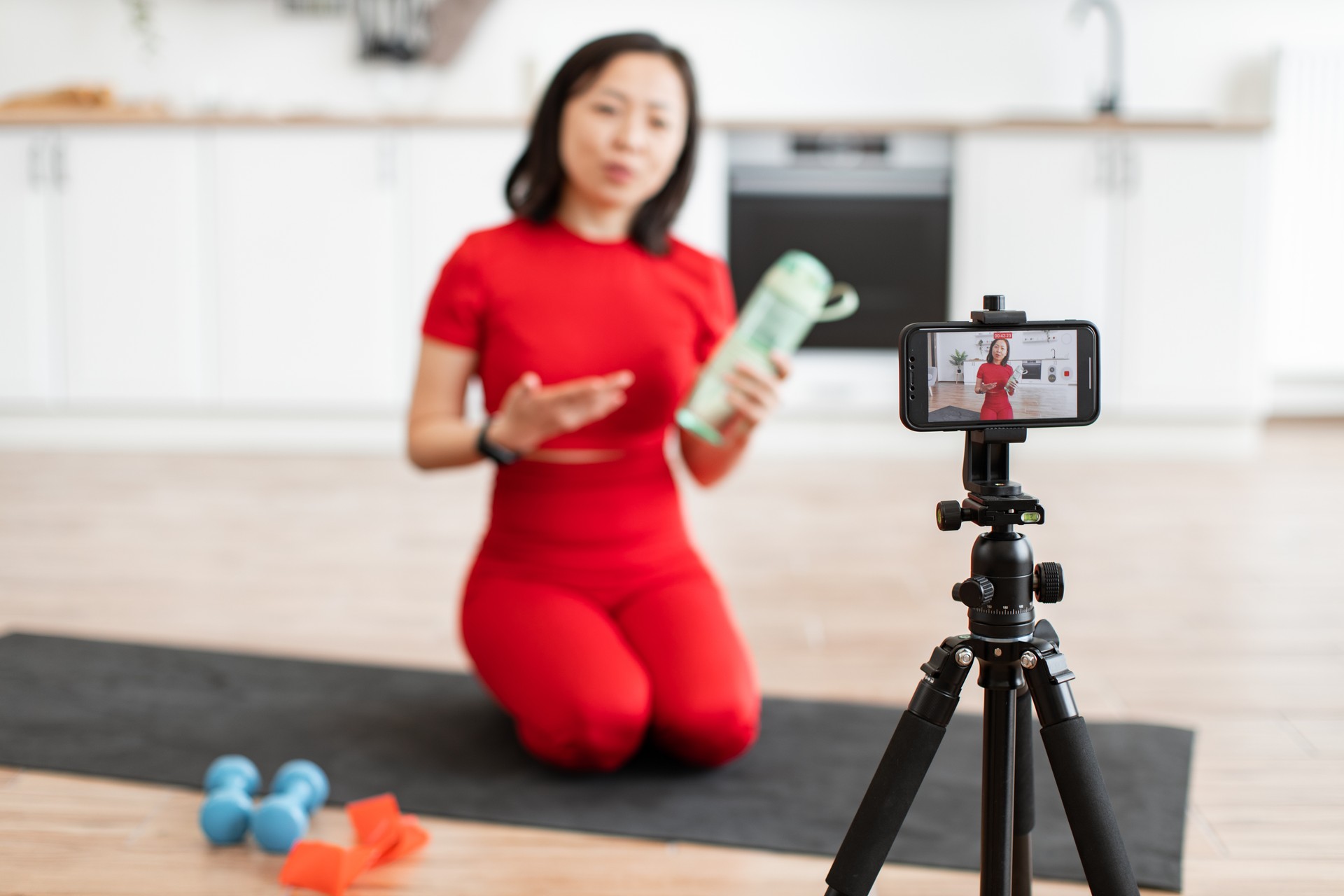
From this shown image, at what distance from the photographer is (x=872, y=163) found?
12.4 ft

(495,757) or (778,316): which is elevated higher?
(778,316)

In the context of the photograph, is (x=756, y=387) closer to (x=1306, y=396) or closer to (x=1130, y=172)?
(x=1130, y=172)

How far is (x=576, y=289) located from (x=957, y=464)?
2453 mm

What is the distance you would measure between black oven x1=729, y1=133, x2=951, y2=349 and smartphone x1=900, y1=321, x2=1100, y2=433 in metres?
3.02

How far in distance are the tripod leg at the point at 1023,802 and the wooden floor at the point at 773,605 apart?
0.21m

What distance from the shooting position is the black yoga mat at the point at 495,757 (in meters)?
1.29

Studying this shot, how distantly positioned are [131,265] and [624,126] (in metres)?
2.79

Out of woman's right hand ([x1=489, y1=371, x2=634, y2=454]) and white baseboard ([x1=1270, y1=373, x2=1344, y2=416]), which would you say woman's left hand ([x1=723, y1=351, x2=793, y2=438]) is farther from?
white baseboard ([x1=1270, y1=373, x2=1344, y2=416])

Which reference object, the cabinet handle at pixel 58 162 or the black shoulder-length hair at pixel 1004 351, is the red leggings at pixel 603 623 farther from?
the cabinet handle at pixel 58 162

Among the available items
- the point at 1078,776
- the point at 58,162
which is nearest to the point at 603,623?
the point at 1078,776

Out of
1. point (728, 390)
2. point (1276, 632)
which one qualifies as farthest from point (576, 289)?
point (1276, 632)

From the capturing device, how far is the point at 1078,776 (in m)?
0.81

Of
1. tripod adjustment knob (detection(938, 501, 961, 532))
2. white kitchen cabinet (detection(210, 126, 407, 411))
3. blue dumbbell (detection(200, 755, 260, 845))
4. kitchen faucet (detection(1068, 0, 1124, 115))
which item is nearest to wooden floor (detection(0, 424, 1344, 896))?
blue dumbbell (detection(200, 755, 260, 845))

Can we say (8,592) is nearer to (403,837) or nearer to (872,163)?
(403,837)
